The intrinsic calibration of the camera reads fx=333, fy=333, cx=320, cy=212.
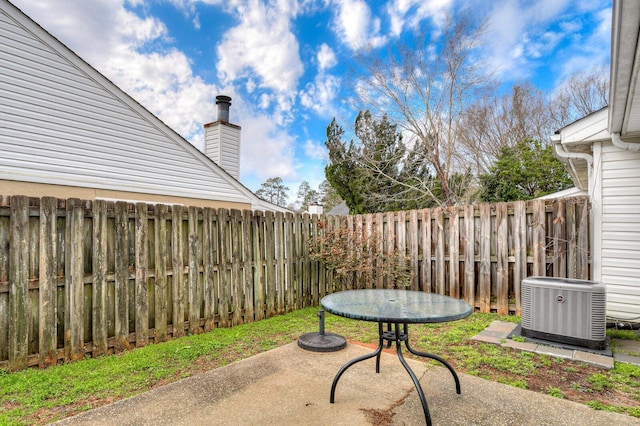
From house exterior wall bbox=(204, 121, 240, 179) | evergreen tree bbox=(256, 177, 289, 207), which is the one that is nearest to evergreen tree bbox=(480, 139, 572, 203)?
house exterior wall bbox=(204, 121, 240, 179)

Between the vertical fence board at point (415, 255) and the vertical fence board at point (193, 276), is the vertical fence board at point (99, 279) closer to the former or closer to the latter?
the vertical fence board at point (193, 276)

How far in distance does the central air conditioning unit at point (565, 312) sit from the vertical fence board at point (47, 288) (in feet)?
16.4

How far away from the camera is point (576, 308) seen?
11.5 feet

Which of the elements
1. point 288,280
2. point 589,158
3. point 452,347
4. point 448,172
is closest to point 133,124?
point 288,280

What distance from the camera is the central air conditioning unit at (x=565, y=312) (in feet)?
11.2

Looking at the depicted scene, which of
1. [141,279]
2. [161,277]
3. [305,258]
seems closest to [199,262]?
[161,277]

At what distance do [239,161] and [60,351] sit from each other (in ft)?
25.1

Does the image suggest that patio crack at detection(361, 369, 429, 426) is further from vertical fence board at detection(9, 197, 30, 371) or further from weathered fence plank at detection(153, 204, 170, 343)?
vertical fence board at detection(9, 197, 30, 371)

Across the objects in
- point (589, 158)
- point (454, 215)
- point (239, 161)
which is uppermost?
point (239, 161)

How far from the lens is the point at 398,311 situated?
88.7 inches

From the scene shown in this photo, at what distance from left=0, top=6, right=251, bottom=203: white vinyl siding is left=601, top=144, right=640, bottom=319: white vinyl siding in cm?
796

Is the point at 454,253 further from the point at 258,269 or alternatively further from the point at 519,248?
the point at 258,269

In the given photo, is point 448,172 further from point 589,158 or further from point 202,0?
point 202,0

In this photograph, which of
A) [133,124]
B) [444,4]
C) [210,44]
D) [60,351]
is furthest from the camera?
[444,4]
